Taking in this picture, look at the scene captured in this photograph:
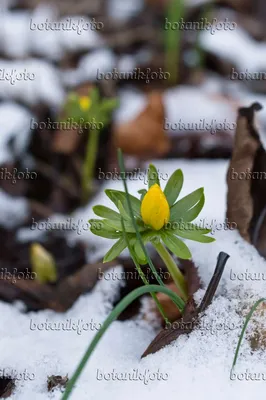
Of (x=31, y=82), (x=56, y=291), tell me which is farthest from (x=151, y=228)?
(x=31, y=82)

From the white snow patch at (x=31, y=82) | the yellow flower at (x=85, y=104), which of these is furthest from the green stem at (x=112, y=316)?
the white snow patch at (x=31, y=82)

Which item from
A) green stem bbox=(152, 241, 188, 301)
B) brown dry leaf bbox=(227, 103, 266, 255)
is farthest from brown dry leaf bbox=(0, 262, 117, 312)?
brown dry leaf bbox=(227, 103, 266, 255)

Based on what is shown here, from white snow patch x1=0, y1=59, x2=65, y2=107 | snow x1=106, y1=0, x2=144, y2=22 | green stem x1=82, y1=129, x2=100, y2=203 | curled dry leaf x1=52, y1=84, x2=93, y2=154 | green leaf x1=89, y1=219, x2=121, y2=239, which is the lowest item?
green leaf x1=89, y1=219, x2=121, y2=239

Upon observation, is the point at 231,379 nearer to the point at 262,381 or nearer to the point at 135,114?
the point at 262,381

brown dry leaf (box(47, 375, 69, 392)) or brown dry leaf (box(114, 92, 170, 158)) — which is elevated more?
brown dry leaf (box(114, 92, 170, 158))

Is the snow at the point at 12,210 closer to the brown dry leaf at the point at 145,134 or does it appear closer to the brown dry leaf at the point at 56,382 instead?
the brown dry leaf at the point at 145,134

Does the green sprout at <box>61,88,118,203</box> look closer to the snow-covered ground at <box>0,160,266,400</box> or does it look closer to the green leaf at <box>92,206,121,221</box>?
the snow-covered ground at <box>0,160,266,400</box>
